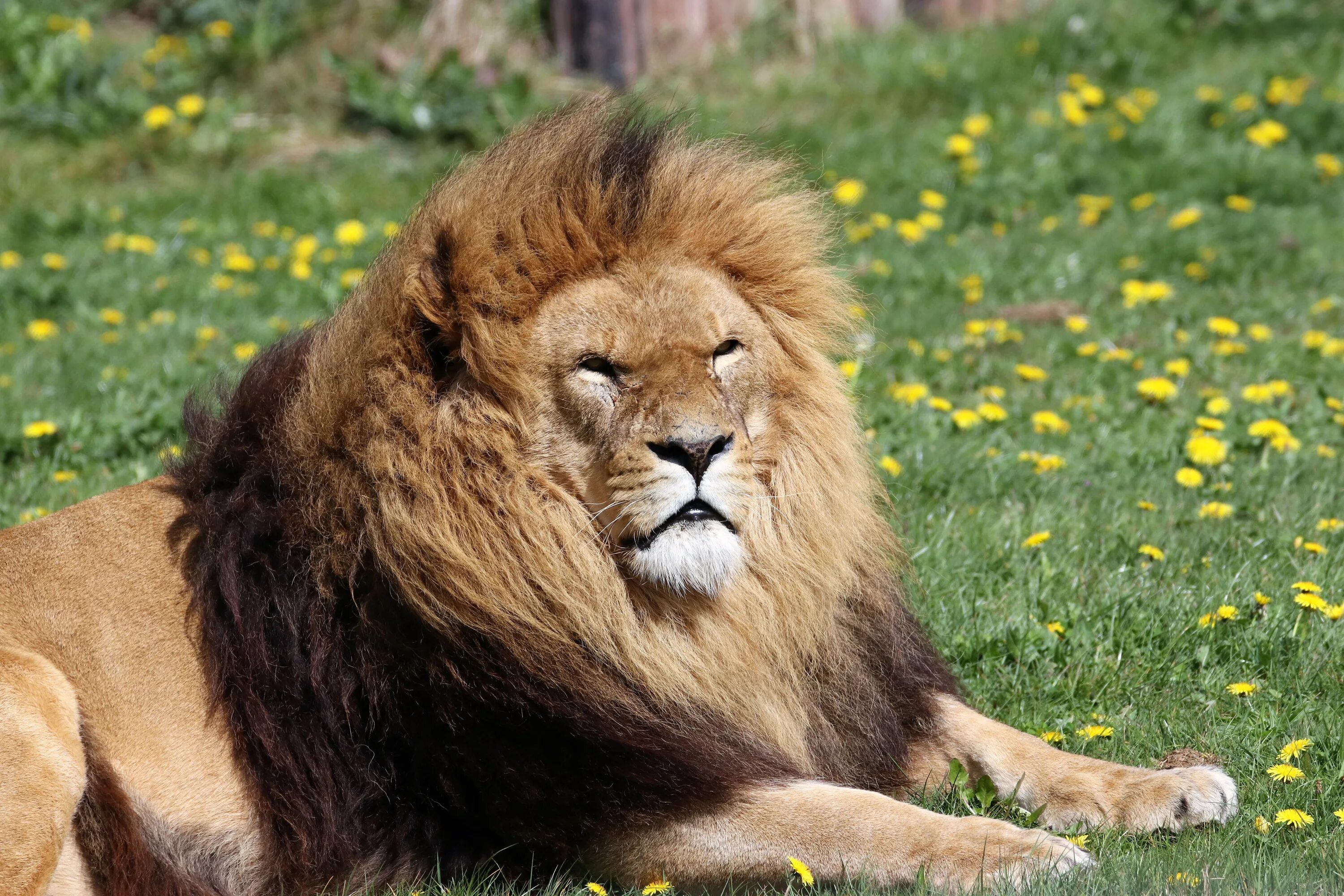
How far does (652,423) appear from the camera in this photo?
305 centimetres

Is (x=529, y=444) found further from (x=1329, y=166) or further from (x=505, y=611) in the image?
(x=1329, y=166)

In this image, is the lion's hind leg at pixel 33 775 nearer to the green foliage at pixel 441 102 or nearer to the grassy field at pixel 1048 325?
the grassy field at pixel 1048 325

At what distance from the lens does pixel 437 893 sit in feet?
10.4

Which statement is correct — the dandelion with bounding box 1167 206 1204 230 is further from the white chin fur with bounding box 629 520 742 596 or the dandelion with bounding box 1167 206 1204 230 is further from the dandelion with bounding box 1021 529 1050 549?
the white chin fur with bounding box 629 520 742 596

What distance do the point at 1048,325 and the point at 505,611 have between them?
179 inches

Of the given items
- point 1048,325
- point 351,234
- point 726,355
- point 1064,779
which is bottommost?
point 1048,325

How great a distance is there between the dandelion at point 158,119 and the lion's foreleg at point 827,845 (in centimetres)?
807

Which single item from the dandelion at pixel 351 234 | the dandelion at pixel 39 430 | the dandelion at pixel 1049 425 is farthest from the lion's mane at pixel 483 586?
the dandelion at pixel 351 234

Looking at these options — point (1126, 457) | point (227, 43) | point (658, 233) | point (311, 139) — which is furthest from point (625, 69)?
point (658, 233)

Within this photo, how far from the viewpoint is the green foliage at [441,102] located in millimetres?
9680

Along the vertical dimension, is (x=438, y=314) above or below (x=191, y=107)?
above

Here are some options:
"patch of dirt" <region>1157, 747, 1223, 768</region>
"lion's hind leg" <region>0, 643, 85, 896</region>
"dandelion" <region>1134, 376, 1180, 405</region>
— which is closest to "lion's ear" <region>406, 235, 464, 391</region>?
"lion's hind leg" <region>0, 643, 85, 896</region>

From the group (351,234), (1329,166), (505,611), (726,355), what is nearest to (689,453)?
(726,355)

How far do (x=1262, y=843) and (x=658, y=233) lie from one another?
182cm
